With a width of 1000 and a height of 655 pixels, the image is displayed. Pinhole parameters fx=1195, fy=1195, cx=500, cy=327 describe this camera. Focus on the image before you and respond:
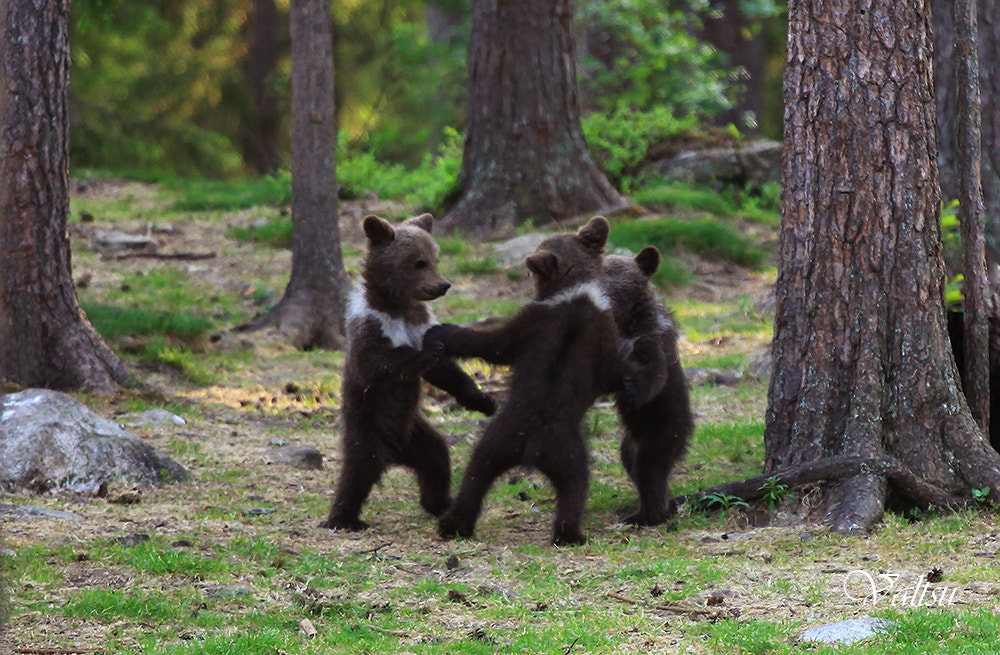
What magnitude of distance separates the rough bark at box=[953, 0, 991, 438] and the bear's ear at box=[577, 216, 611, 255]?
227 centimetres

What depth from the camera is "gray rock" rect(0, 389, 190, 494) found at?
722 cm

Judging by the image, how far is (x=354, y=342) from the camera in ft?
23.8

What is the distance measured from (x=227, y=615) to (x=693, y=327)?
8.74 m

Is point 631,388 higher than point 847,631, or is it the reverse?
point 631,388

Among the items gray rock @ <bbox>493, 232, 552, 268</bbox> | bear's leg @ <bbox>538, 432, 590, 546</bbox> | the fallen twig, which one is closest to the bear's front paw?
bear's leg @ <bbox>538, 432, 590, 546</bbox>

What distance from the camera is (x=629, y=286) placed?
25.1ft

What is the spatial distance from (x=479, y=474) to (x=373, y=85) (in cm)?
2395

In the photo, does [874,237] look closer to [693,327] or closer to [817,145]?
[817,145]

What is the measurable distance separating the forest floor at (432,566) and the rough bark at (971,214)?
1176mm

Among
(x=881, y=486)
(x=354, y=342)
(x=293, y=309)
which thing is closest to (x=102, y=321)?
Result: (x=293, y=309)

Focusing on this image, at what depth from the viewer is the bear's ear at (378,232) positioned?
24.6ft

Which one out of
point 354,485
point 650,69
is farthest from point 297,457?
point 650,69

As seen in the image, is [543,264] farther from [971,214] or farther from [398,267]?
[971,214]

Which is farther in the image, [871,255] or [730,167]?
[730,167]
